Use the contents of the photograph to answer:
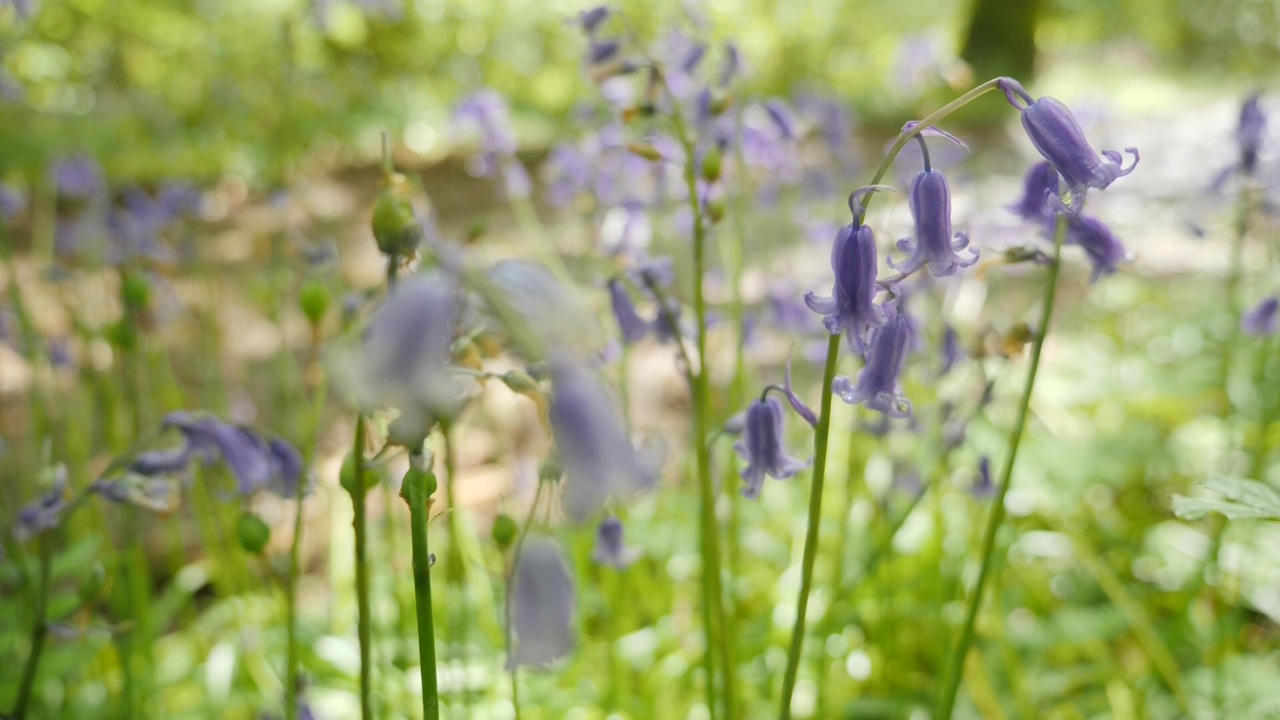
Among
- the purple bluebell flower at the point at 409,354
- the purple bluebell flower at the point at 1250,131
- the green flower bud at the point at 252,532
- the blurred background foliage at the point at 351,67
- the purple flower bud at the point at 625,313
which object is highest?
the blurred background foliage at the point at 351,67

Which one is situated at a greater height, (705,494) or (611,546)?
(705,494)

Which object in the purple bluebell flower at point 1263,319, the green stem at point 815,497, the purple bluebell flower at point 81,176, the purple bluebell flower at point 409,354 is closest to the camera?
the purple bluebell flower at point 409,354

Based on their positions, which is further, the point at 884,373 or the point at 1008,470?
Result: the point at 1008,470

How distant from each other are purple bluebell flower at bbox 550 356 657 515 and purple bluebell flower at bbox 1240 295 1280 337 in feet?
6.41

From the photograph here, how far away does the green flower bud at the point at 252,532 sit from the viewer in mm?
1306

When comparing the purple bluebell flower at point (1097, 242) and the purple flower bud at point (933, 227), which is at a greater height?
the purple flower bud at point (933, 227)

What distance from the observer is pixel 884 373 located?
1.12 metres

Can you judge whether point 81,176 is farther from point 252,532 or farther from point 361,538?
point 361,538

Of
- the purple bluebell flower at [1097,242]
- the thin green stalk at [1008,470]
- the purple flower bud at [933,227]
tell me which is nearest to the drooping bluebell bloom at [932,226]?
the purple flower bud at [933,227]

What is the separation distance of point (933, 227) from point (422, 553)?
64 cm

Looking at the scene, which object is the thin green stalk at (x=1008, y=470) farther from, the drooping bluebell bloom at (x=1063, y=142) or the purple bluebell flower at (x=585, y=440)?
the purple bluebell flower at (x=585, y=440)

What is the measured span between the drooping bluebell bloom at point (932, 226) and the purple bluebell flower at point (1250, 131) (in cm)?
148

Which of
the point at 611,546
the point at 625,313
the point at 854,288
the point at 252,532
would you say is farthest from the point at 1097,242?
the point at 252,532

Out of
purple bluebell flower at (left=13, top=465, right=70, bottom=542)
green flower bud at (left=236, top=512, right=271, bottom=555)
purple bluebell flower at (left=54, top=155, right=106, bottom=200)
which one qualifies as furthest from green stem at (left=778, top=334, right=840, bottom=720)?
purple bluebell flower at (left=54, top=155, right=106, bottom=200)
